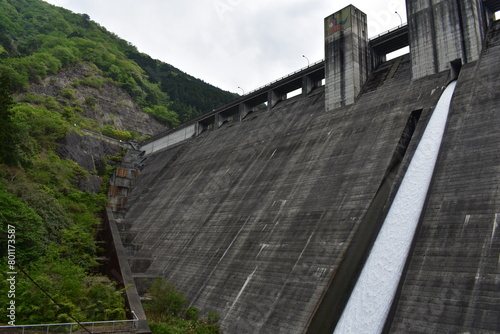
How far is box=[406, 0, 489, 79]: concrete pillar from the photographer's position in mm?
18078

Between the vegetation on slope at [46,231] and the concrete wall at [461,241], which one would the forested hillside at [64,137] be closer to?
the vegetation on slope at [46,231]

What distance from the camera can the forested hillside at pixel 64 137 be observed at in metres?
12.9

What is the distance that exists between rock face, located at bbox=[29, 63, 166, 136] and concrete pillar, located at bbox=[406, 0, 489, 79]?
41.8 metres

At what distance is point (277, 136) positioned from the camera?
2469 centimetres

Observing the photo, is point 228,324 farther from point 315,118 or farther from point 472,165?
point 315,118

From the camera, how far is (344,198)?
14.6m

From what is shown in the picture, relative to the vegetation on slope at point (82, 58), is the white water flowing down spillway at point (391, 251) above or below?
below

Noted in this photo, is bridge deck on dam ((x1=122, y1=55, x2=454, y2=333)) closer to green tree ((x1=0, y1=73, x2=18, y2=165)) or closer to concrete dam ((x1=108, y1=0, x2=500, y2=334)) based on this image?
concrete dam ((x1=108, y1=0, x2=500, y2=334))

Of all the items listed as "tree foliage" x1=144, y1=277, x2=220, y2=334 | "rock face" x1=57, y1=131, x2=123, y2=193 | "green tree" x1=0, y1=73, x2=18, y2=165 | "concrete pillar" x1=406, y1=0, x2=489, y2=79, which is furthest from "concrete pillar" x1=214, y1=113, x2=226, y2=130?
"tree foliage" x1=144, y1=277, x2=220, y2=334

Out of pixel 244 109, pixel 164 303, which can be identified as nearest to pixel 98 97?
pixel 244 109

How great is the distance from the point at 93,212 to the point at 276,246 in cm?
1727

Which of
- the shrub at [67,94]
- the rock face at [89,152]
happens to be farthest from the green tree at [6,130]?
the shrub at [67,94]

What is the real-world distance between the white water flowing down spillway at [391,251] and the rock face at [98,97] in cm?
4520

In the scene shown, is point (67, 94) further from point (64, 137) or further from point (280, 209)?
point (280, 209)
